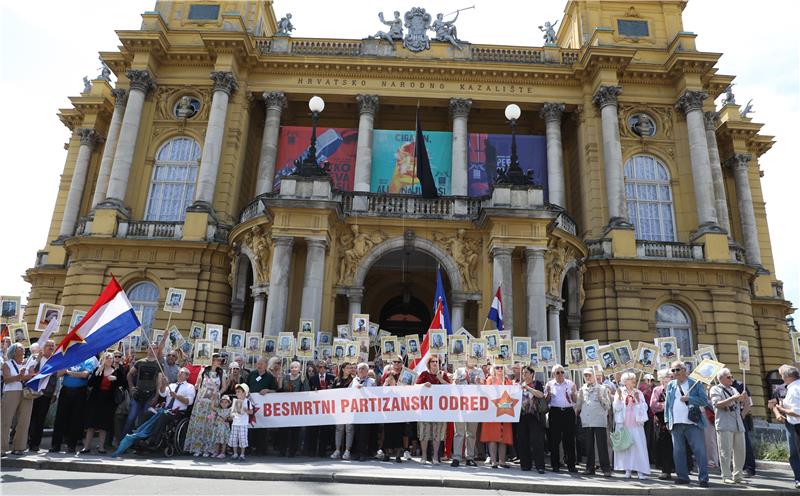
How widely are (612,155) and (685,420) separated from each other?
823 inches

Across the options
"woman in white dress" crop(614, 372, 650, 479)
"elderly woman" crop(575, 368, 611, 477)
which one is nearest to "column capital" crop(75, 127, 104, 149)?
"elderly woman" crop(575, 368, 611, 477)

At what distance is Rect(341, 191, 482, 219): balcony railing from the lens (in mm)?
20047

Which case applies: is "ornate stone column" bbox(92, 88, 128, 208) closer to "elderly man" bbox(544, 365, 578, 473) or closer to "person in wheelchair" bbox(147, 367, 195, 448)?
"person in wheelchair" bbox(147, 367, 195, 448)

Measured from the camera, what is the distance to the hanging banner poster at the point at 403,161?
27.9 m

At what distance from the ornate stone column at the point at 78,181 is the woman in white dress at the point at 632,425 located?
105ft

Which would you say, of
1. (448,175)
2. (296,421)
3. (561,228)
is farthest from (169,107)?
(296,421)

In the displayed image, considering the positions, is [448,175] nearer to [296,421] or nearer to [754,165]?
[296,421]

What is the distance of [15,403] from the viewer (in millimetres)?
10203

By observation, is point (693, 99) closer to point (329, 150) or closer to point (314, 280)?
point (329, 150)

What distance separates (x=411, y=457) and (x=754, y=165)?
3523 centimetres

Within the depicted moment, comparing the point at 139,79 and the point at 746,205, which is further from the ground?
the point at 139,79

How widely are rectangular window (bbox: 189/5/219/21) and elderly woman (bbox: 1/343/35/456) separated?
26.3 metres

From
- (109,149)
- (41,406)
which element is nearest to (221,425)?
(41,406)

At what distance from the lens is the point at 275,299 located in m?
17.9
